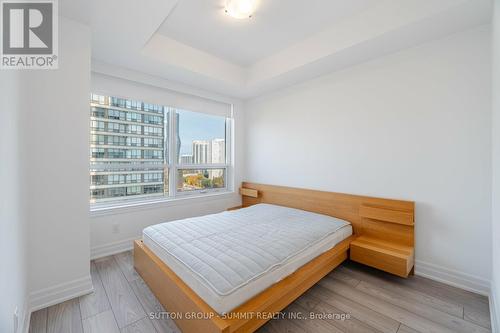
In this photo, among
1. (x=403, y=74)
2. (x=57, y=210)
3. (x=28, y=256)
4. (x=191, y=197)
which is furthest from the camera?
(x=191, y=197)

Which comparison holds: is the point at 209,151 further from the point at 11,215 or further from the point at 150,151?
the point at 11,215

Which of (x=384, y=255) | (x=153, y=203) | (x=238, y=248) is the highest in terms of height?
(x=153, y=203)

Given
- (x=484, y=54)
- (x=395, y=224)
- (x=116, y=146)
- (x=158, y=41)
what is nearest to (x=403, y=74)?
(x=484, y=54)

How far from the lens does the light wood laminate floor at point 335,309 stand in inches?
59.2

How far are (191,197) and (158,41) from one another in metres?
2.26

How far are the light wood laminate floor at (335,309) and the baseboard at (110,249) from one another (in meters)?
0.49

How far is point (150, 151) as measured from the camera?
3172mm

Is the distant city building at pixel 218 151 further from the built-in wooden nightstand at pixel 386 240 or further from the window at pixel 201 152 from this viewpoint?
the built-in wooden nightstand at pixel 386 240

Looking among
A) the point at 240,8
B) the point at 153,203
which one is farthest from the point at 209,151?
the point at 240,8

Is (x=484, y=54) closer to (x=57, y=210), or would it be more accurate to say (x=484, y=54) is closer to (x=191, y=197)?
(x=191, y=197)

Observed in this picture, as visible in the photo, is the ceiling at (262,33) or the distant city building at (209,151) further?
the distant city building at (209,151)

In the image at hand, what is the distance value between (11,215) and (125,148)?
5.97 ft

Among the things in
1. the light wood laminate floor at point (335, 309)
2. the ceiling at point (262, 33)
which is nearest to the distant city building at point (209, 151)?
the ceiling at point (262, 33)

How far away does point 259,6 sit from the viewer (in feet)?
6.72
